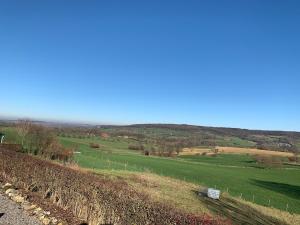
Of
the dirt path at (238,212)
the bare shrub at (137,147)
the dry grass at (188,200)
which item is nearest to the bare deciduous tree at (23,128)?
the dry grass at (188,200)

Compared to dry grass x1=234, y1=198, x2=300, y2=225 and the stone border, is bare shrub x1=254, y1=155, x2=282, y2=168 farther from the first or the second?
the stone border

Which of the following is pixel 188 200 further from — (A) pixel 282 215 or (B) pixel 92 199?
(B) pixel 92 199

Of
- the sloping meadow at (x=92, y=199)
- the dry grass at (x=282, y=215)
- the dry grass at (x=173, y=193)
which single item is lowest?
the dry grass at (x=282, y=215)

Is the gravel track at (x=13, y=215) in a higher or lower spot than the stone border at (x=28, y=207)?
lower

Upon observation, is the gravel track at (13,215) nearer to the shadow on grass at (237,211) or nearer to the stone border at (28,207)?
the stone border at (28,207)

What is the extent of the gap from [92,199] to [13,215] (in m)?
2.54

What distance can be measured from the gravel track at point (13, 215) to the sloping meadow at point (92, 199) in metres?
1.56

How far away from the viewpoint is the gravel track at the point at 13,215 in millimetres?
12199

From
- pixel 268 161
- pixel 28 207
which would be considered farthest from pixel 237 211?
pixel 268 161

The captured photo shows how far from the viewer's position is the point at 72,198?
14.9 m

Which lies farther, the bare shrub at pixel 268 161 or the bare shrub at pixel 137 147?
the bare shrub at pixel 137 147

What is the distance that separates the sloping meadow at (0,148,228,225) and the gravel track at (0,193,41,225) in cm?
156

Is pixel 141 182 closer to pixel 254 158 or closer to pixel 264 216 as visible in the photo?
pixel 264 216

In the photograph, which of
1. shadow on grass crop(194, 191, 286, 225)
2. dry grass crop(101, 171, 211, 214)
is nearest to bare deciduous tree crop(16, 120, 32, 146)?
dry grass crop(101, 171, 211, 214)
